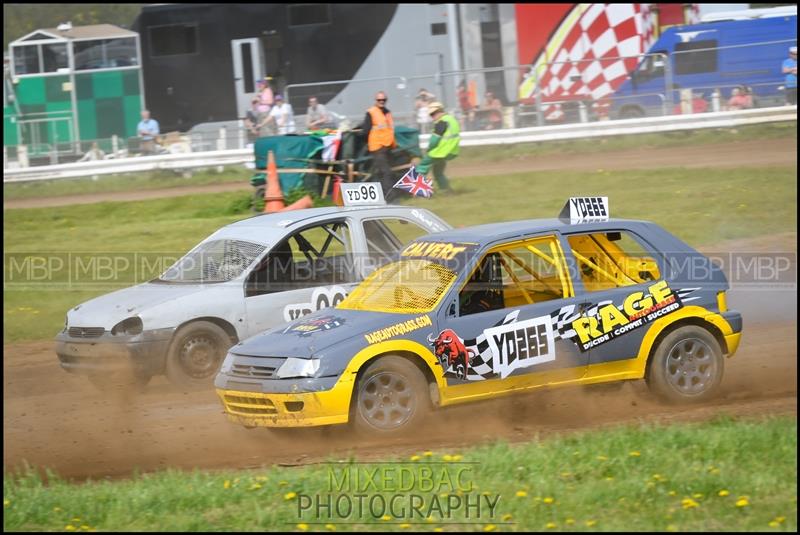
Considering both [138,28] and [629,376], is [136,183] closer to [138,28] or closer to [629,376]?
[138,28]

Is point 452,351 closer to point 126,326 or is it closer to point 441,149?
point 126,326

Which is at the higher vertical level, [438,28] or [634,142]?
[438,28]

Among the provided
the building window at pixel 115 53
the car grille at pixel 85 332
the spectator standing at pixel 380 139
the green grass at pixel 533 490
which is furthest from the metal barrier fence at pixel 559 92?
the green grass at pixel 533 490

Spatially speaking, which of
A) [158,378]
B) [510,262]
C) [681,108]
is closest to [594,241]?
[510,262]

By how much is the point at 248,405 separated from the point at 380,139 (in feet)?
32.2

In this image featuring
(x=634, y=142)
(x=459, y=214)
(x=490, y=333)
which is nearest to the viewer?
(x=490, y=333)

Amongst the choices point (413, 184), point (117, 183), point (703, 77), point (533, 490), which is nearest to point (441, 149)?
point (703, 77)

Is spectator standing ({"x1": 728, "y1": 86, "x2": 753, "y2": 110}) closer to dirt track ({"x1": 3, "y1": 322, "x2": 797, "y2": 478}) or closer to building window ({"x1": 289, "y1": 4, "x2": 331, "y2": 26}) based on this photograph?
building window ({"x1": 289, "y1": 4, "x2": 331, "y2": 26})

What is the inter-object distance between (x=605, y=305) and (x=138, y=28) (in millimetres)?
20462

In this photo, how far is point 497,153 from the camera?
68.6 ft

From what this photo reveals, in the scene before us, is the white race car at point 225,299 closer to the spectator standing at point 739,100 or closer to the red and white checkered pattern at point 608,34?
the spectator standing at point 739,100

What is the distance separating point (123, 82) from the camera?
2584 cm

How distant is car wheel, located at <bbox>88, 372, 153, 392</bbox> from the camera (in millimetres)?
9109

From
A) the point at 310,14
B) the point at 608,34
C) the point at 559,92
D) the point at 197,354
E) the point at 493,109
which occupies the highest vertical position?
the point at 310,14
